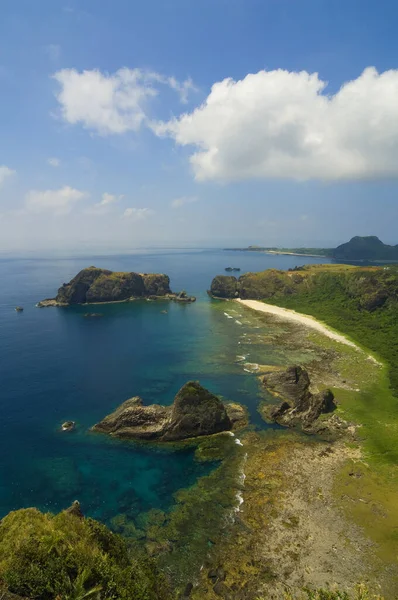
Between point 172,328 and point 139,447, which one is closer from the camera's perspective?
point 139,447

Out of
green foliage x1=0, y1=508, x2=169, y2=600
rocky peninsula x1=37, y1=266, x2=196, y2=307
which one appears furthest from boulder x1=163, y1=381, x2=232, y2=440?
rocky peninsula x1=37, y1=266, x2=196, y2=307

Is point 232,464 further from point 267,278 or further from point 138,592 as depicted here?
point 267,278

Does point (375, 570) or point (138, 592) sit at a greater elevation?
point (138, 592)

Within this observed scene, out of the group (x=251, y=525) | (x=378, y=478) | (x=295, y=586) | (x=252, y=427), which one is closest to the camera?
(x=295, y=586)

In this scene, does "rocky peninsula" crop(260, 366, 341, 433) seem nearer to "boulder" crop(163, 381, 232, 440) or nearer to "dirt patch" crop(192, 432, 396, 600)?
"dirt patch" crop(192, 432, 396, 600)

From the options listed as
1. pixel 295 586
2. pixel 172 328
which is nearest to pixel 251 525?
pixel 295 586

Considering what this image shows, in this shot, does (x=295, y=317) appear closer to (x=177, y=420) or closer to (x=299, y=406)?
(x=299, y=406)
